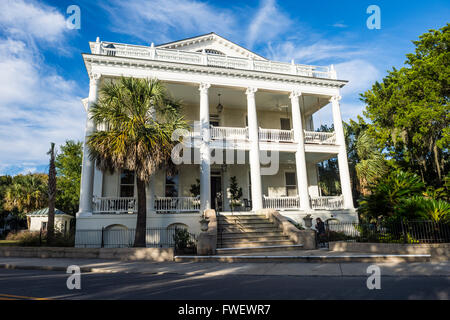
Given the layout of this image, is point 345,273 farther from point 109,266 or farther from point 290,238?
point 109,266

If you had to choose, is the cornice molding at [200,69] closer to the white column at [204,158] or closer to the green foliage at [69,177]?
the white column at [204,158]

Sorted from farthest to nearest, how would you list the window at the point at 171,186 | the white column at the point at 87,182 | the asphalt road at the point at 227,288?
1. the window at the point at 171,186
2. the white column at the point at 87,182
3. the asphalt road at the point at 227,288

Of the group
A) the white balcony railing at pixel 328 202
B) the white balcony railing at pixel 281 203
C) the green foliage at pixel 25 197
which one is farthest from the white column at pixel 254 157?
the green foliage at pixel 25 197

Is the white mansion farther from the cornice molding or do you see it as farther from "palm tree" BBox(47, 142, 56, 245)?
"palm tree" BBox(47, 142, 56, 245)

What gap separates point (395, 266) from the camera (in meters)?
7.71

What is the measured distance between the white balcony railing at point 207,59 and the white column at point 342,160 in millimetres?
2029

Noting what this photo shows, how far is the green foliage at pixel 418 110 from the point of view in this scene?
1606 centimetres

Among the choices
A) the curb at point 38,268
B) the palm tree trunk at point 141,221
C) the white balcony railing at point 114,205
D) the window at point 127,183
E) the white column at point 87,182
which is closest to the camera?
the curb at point 38,268

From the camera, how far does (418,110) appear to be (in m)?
16.1

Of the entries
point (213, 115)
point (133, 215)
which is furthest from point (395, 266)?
Answer: point (213, 115)

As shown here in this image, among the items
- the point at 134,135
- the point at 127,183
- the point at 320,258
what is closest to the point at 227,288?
the point at 320,258

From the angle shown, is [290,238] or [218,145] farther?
[218,145]

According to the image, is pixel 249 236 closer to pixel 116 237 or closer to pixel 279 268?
pixel 279 268
